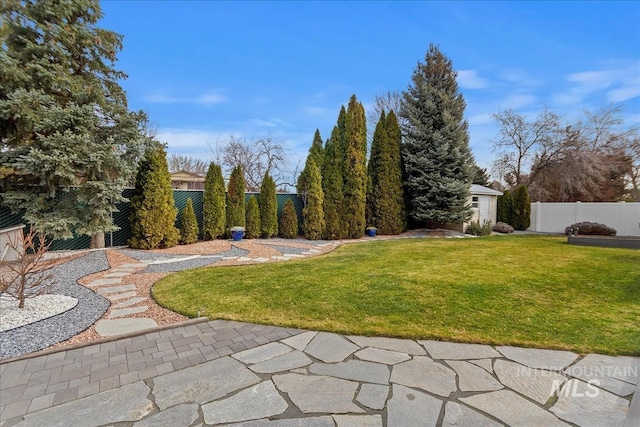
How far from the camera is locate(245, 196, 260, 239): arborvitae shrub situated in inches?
425

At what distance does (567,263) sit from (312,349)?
6.30 meters

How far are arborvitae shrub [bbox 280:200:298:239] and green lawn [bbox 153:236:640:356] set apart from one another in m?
4.71

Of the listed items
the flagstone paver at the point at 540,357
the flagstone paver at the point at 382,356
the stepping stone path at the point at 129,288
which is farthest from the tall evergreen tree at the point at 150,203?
the flagstone paver at the point at 540,357

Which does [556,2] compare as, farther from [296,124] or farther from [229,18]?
[296,124]

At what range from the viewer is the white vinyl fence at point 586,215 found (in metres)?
12.9

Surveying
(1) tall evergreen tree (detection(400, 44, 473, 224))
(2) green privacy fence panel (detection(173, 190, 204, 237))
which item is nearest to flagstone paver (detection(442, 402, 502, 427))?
(2) green privacy fence panel (detection(173, 190, 204, 237))

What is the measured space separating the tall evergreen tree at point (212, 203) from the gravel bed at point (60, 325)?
4.85 m

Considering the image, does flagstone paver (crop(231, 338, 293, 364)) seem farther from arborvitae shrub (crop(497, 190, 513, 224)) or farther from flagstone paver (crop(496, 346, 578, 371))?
arborvitae shrub (crop(497, 190, 513, 224))

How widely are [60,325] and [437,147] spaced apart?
492 inches

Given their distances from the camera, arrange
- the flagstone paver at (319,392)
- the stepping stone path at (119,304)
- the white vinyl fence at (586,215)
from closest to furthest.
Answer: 1. the flagstone paver at (319,392)
2. the stepping stone path at (119,304)
3. the white vinyl fence at (586,215)

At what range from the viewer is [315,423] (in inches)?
70.2

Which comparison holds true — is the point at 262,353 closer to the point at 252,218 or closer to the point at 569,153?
the point at 252,218

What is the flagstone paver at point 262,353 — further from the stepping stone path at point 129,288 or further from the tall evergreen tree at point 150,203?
the tall evergreen tree at point 150,203

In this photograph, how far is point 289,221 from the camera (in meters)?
11.4
